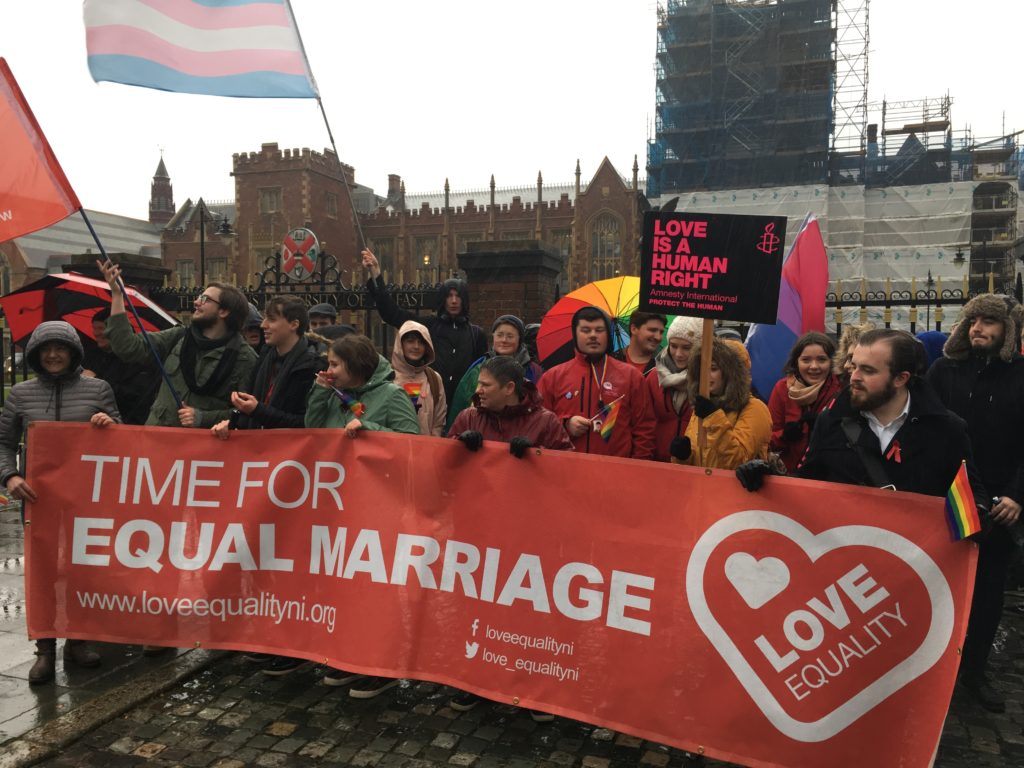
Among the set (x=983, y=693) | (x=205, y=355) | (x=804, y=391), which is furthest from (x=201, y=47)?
(x=983, y=693)

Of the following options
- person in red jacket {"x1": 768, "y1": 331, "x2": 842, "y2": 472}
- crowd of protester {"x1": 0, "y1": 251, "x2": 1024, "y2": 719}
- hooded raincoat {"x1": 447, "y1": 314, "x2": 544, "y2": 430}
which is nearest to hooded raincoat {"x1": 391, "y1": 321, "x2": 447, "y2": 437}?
crowd of protester {"x1": 0, "y1": 251, "x2": 1024, "y2": 719}

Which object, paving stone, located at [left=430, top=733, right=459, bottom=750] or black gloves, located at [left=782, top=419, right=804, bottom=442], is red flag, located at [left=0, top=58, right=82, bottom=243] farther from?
black gloves, located at [left=782, top=419, right=804, bottom=442]

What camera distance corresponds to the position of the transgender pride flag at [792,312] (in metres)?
5.45

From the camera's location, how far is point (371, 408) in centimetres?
402

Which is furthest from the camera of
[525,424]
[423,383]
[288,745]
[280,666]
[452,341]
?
[452,341]

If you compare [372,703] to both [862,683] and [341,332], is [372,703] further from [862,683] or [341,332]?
[341,332]

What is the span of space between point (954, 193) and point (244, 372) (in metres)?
38.9

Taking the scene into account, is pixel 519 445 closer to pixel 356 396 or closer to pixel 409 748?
pixel 356 396

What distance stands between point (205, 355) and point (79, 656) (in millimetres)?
1710

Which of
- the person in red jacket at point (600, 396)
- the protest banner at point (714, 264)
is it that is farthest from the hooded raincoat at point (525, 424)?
the protest banner at point (714, 264)

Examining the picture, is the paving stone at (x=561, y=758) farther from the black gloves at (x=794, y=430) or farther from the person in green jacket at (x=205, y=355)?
the person in green jacket at (x=205, y=355)

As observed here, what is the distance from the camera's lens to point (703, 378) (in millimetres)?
3463

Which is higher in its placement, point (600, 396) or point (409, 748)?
point (600, 396)

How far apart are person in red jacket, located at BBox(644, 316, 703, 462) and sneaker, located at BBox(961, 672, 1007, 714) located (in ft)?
5.97
